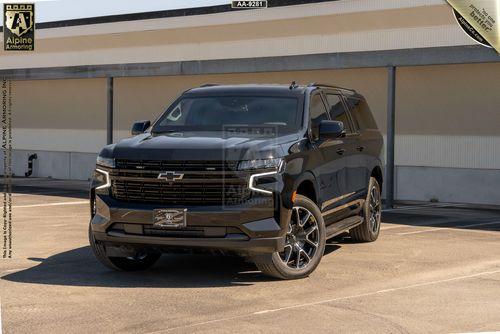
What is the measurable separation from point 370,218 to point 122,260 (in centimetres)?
399

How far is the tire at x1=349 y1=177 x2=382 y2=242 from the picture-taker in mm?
11719

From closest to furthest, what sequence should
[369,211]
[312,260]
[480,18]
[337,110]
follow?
[312,260], [337,110], [369,211], [480,18]

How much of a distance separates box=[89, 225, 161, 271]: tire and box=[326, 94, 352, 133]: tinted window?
9.38ft

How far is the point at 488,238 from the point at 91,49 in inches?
712

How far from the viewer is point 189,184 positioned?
8430 mm

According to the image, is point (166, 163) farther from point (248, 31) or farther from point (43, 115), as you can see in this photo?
point (43, 115)

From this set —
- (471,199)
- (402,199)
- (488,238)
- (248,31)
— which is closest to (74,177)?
(248,31)

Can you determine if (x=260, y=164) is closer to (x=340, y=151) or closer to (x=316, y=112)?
(x=316, y=112)

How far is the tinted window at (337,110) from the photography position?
35.4 feet

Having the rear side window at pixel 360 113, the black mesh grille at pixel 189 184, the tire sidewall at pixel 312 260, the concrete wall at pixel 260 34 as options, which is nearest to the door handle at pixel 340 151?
the rear side window at pixel 360 113

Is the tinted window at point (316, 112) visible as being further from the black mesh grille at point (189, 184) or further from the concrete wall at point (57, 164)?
the concrete wall at point (57, 164)

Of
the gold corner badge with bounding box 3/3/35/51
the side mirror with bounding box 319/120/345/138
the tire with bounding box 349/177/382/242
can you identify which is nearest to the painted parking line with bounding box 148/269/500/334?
the side mirror with bounding box 319/120/345/138

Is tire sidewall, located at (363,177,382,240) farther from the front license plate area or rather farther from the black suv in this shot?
the front license plate area

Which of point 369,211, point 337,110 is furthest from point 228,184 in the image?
point 369,211
